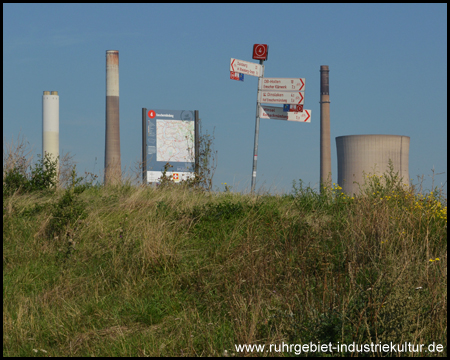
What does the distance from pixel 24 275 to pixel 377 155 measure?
16.8 metres

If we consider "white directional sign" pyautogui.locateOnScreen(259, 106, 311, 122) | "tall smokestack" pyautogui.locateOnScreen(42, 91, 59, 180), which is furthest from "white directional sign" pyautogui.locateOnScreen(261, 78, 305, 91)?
"tall smokestack" pyautogui.locateOnScreen(42, 91, 59, 180)

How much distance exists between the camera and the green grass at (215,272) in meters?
4.58

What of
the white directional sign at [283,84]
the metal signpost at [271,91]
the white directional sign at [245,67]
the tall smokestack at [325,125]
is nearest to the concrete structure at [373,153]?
Answer: the metal signpost at [271,91]

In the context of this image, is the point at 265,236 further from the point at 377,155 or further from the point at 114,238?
the point at 377,155

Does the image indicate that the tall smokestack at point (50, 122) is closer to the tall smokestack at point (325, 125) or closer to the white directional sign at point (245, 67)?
the white directional sign at point (245, 67)

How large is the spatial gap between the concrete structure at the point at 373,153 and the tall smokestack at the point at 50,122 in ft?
48.3

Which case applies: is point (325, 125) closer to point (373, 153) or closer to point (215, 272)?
point (373, 153)

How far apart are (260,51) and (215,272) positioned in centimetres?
913

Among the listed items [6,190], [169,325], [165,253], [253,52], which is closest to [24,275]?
[165,253]

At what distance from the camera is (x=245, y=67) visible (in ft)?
44.5

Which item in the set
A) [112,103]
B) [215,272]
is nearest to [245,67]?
[215,272]

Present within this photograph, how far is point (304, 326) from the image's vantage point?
4.60m

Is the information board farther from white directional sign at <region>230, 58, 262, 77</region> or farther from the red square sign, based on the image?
the red square sign

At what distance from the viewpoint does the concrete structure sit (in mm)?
20453
